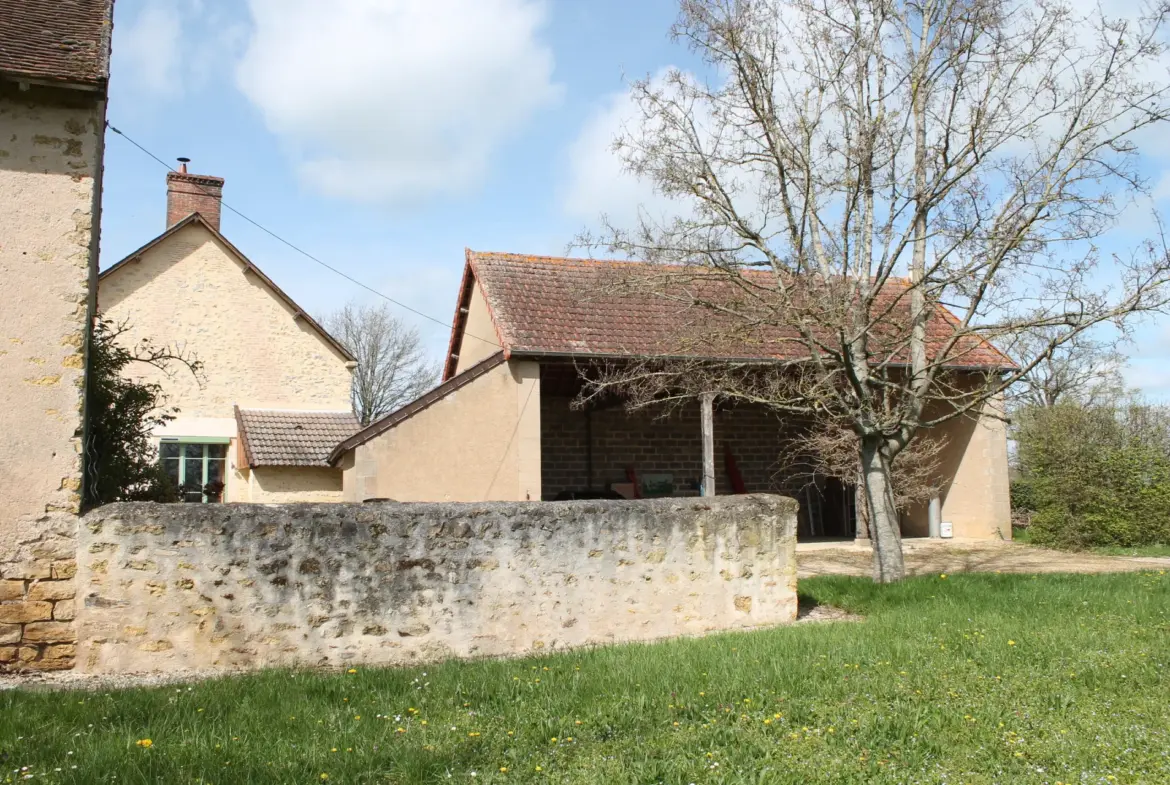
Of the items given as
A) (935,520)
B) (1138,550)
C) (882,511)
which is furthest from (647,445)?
(882,511)

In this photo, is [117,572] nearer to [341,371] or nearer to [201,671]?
[201,671]

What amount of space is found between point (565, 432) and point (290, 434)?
18.5 feet

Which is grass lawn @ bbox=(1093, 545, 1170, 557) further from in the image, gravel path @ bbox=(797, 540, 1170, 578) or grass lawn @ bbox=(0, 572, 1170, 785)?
grass lawn @ bbox=(0, 572, 1170, 785)

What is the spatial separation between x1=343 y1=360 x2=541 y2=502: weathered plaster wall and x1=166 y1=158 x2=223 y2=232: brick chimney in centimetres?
924

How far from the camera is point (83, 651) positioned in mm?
6285

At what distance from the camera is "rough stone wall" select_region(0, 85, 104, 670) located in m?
6.20

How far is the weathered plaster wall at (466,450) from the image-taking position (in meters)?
13.7

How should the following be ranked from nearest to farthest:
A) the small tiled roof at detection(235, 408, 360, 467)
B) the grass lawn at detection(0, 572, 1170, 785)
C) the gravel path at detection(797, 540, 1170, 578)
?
the grass lawn at detection(0, 572, 1170, 785), the gravel path at detection(797, 540, 1170, 578), the small tiled roof at detection(235, 408, 360, 467)

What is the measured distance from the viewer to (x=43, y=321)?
21.1ft

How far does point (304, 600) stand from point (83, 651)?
1.44m

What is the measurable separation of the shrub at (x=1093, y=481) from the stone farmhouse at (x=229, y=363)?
13143 mm

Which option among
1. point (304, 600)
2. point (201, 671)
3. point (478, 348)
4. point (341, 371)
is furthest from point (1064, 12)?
→ point (341, 371)

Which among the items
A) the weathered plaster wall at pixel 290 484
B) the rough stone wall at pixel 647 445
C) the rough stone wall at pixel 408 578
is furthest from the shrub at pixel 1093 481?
the weathered plaster wall at pixel 290 484

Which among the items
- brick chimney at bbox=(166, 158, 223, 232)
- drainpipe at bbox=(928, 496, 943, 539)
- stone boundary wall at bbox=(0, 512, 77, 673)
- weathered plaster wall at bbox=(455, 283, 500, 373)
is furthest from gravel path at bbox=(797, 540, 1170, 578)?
brick chimney at bbox=(166, 158, 223, 232)
